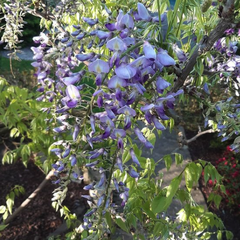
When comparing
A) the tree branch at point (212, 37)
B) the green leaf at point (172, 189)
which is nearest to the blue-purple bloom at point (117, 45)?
the tree branch at point (212, 37)

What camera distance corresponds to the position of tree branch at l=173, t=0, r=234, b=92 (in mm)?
930

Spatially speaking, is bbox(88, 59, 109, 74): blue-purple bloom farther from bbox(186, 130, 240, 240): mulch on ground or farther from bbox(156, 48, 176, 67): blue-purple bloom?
bbox(186, 130, 240, 240): mulch on ground

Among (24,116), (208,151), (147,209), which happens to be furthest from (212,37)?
(208,151)

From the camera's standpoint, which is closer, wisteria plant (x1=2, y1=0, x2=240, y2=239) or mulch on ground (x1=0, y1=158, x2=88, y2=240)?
wisteria plant (x1=2, y1=0, x2=240, y2=239)

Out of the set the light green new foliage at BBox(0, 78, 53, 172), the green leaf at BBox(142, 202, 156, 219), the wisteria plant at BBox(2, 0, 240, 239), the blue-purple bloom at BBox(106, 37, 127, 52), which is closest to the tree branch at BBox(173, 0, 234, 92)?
the wisteria plant at BBox(2, 0, 240, 239)

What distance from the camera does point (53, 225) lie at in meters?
3.16

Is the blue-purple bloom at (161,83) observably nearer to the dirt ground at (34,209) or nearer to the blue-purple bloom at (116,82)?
the blue-purple bloom at (116,82)

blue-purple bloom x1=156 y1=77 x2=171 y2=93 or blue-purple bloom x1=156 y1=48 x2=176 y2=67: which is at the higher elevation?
blue-purple bloom x1=156 y1=48 x2=176 y2=67

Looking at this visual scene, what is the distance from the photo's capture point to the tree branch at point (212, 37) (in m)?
0.93

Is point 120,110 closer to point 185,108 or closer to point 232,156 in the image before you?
point 232,156

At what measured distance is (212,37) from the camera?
1.02 meters

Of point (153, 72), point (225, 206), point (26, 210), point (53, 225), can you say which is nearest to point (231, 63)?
point (153, 72)

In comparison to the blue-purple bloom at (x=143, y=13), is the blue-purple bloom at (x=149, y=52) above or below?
below

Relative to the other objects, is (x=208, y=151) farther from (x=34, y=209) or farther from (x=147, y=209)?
(x=147, y=209)
